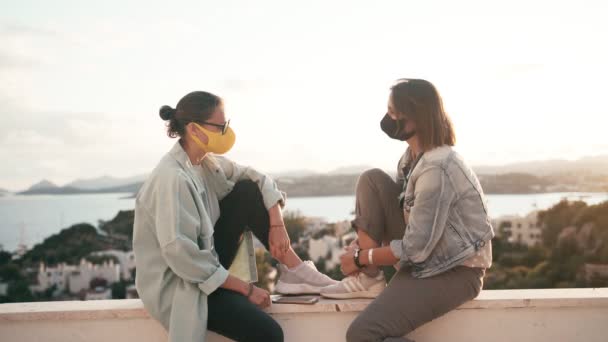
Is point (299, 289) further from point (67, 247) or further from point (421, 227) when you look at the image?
point (67, 247)

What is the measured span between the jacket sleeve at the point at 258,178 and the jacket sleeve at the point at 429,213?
792 mm

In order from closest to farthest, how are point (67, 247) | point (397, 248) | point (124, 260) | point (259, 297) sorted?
point (397, 248) < point (259, 297) < point (124, 260) < point (67, 247)

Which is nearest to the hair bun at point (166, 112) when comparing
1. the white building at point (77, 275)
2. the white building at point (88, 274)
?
the white building at point (77, 275)

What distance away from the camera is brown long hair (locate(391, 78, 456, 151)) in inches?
110

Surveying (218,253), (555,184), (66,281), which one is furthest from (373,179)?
(66,281)

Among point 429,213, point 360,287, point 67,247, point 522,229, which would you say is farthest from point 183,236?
point 67,247

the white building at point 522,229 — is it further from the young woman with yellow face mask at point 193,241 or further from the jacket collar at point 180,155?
the jacket collar at point 180,155

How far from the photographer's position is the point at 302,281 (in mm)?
3205

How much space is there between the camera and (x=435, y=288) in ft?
8.89

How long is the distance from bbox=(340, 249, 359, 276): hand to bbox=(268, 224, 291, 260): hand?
0.32 metres

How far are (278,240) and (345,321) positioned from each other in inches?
20.0

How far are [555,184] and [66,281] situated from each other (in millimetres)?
16789

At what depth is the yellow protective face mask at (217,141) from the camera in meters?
2.96

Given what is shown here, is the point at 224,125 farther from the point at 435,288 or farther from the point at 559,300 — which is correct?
the point at 559,300
